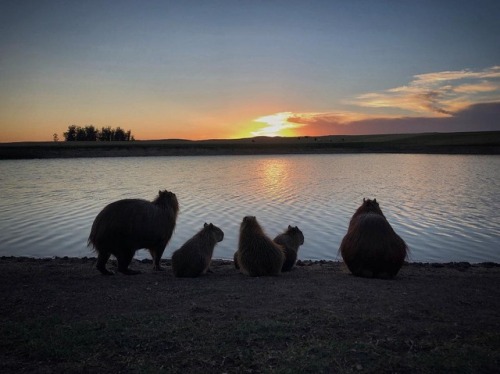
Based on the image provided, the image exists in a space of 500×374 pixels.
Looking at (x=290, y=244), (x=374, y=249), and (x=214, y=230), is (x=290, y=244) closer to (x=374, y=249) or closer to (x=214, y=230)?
(x=214, y=230)

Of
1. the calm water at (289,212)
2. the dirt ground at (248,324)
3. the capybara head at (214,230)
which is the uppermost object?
the capybara head at (214,230)

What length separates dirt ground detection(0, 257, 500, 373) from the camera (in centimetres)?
429

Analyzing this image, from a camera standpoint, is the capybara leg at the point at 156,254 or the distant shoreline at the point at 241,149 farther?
the distant shoreline at the point at 241,149

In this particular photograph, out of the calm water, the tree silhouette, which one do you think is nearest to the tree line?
the tree silhouette

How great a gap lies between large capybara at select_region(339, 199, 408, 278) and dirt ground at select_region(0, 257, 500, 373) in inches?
13.2

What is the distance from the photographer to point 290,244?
31.6 ft

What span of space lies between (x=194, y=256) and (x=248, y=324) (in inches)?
135

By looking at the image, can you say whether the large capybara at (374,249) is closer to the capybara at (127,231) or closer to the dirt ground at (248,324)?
the dirt ground at (248,324)

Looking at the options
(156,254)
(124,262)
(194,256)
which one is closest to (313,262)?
(194,256)

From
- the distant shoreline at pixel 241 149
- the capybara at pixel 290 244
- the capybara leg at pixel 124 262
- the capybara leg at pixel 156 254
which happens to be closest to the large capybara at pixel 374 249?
the capybara at pixel 290 244

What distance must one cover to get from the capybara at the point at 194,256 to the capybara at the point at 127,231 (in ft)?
2.15

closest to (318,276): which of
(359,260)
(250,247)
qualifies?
(359,260)

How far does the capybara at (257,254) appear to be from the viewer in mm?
8398

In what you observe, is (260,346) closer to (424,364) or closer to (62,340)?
(424,364)
